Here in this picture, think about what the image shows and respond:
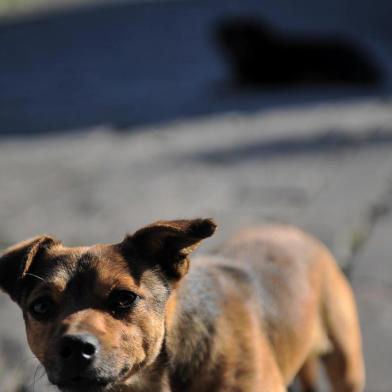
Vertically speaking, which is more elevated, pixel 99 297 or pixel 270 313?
pixel 99 297

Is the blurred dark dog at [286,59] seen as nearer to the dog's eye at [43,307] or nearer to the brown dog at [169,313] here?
the brown dog at [169,313]

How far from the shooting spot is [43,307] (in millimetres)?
2908

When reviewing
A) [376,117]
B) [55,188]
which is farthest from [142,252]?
[376,117]

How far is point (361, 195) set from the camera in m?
6.61

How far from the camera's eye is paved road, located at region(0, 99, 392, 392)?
5203mm

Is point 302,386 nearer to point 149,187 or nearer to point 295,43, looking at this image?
point 149,187

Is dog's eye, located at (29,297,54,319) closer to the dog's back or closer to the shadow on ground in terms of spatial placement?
the dog's back

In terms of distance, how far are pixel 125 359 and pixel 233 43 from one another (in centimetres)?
957

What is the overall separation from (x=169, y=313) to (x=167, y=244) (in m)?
0.28

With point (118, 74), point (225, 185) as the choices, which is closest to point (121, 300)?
point (225, 185)

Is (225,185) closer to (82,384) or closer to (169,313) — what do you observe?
(169,313)

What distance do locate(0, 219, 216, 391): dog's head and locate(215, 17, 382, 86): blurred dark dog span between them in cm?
873

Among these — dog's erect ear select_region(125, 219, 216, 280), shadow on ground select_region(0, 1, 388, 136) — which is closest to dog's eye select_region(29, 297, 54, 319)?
dog's erect ear select_region(125, 219, 216, 280)

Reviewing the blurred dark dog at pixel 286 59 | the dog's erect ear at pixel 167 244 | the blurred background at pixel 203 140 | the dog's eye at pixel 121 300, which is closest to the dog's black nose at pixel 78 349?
the dog's eye at pixel 121 300
